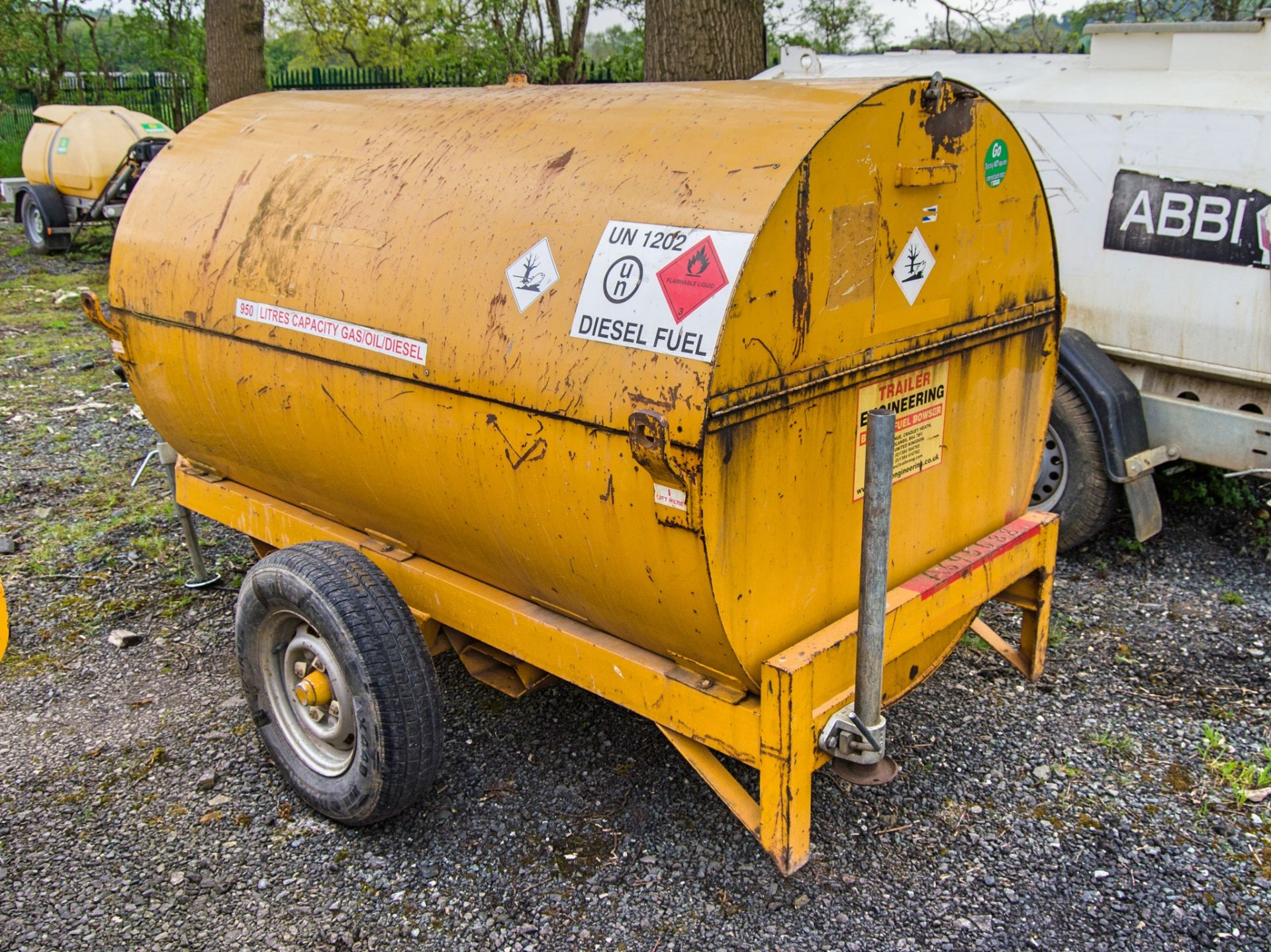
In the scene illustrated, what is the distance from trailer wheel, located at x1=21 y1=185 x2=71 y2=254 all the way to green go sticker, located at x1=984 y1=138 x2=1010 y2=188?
13.7m

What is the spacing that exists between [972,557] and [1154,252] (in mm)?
2106

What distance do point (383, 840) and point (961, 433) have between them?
2.10 metres

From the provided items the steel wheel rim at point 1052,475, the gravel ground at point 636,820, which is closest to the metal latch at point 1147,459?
the steel wheel rim at point 1052,475

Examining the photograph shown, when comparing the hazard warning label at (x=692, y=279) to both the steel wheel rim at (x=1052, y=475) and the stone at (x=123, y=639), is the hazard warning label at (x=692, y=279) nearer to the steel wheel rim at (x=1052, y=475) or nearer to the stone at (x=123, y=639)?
the steel wheel rim at (x=1052, y=475)

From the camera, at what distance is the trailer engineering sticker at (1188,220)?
4.20m

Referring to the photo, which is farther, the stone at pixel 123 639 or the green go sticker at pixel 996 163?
the stone at pixel 123 639

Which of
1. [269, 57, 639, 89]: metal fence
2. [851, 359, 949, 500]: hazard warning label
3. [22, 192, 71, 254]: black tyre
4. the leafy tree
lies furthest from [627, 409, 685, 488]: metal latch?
the leafy tree

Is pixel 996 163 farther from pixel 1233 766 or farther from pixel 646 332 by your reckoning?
pixel 1233 766

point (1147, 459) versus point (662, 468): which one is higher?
point (662, 468)

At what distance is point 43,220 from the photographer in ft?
44.4

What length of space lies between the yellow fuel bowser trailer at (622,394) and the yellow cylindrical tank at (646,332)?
0.01 metres

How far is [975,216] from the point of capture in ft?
9.50

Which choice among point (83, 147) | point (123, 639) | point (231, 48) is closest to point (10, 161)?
point (83, 147)

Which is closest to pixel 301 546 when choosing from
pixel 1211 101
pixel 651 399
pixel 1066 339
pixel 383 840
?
pixel 383 840
